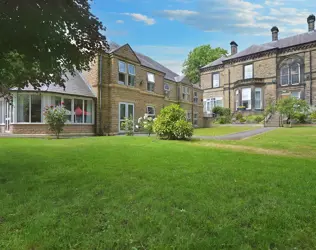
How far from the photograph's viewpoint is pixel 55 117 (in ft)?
48.9

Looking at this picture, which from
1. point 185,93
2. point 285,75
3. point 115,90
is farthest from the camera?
point 285,75

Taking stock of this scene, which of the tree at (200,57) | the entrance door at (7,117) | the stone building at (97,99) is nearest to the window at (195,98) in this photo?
the stone building at (97,99)

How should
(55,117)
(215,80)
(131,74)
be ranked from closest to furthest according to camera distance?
(55,117) < (131,74) < (215,80)

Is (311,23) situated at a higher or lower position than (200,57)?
lower

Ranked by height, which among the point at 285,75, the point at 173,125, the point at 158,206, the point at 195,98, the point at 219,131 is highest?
the point at 285,75

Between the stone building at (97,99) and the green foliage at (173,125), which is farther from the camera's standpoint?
the stone building at (97,99)

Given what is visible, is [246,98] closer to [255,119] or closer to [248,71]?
[248,71]

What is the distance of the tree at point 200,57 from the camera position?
56625mm

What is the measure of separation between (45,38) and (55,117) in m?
10.6

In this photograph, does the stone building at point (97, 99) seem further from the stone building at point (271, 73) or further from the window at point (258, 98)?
the window at point (258, 98)

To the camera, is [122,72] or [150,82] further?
[150,82]

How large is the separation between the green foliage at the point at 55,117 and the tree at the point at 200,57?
44704 mm

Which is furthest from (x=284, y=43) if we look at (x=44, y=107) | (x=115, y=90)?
(x=44, y=107)

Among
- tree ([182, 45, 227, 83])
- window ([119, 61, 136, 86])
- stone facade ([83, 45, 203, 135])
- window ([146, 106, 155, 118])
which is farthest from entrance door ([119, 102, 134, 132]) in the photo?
tree ([182, 45, 227, 83])
